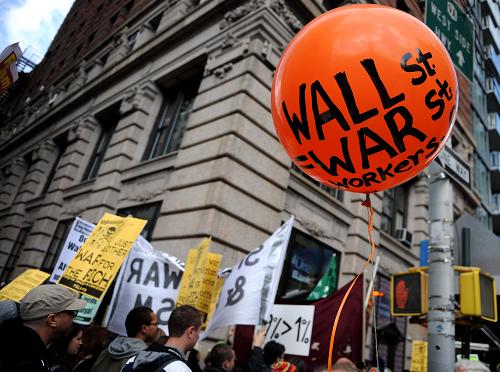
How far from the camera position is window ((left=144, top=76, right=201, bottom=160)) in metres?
11.0

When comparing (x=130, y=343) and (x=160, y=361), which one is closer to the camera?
(x=160, y=361)

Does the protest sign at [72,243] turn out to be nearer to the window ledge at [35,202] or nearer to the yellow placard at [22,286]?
the yellow placard at [22,286]

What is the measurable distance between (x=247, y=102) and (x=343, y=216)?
434cm

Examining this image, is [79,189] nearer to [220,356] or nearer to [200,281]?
[200,281]

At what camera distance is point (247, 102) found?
26.7 feet

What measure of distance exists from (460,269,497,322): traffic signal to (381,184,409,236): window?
30.1 ft

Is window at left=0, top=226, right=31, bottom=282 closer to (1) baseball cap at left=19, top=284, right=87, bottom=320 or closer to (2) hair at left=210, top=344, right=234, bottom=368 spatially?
(2) hair at left=210, top=344, right=234, bottom=368

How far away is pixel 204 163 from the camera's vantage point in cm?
802

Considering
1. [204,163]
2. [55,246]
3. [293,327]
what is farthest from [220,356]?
[55,246]

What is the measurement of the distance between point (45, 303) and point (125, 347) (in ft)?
2.88

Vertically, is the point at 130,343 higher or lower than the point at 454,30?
lower

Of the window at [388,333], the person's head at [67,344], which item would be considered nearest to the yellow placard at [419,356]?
the window at [388,333]

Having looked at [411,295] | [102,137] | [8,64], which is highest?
[102,137]

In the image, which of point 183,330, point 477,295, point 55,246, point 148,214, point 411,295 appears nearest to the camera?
point 183,330
